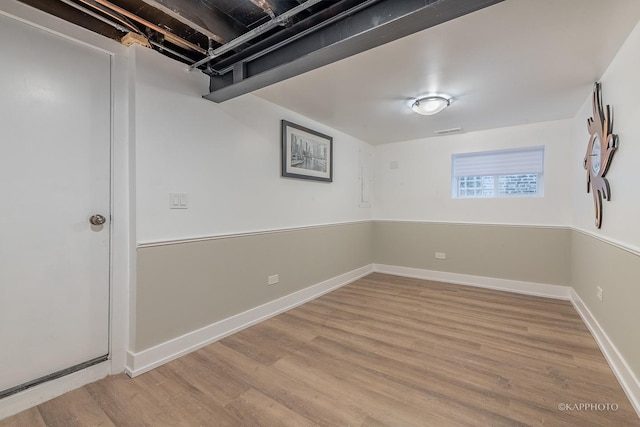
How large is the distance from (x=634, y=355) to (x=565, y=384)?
421mm

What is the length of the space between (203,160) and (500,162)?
4.01 m

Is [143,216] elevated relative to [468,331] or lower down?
elevated

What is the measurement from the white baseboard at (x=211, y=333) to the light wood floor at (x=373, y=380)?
0.07 m

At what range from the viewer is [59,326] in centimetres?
178

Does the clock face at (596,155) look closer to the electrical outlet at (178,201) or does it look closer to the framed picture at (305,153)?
the framed picture at (305,153)

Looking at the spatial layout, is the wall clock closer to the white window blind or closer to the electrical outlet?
the white window blind

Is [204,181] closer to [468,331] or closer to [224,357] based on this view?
[224,357]

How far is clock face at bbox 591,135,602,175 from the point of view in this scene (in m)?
2.43

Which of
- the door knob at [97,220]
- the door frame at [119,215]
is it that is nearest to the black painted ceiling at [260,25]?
the door frame at [119,215]

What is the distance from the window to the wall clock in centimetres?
105

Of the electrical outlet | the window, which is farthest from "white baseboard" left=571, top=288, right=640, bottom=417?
the electrical outlet

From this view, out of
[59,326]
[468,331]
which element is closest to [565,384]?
[468,331]

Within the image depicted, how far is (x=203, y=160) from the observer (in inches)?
94.4

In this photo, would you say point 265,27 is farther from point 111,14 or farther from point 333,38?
point 111,14
